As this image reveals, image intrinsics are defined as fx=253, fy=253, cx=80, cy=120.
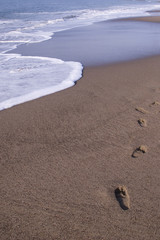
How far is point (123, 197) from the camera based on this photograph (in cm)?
247

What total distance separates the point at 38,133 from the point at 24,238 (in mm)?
1657

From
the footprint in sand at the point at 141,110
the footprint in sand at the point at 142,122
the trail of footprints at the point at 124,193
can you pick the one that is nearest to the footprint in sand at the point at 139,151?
the trail of footprints at the point at 124,193

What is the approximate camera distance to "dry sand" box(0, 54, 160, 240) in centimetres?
219

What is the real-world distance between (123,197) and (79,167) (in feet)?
2.08

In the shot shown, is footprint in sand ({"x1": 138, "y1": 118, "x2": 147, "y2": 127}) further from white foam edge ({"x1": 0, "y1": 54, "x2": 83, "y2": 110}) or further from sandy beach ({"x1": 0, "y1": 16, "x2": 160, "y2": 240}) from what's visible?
white foam edge ({"x1": 0, "y1": 54, "x2": 83, "y2": 110})

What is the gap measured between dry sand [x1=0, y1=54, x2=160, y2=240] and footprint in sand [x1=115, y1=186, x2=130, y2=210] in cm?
3

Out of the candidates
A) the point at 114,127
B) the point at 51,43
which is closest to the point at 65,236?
the point at 114,127

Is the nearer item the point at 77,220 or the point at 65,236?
the point at 65,236

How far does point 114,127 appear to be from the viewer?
369 centimetres

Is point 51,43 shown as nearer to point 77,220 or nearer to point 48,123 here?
point 48,123

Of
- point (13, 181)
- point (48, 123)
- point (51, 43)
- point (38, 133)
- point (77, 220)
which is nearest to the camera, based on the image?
point (77, 220)

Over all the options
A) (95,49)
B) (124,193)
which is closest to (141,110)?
(124,193)

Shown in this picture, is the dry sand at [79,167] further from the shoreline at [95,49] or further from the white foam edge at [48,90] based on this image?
the shoreline at [95,49]

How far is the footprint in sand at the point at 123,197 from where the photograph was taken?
238 cm
